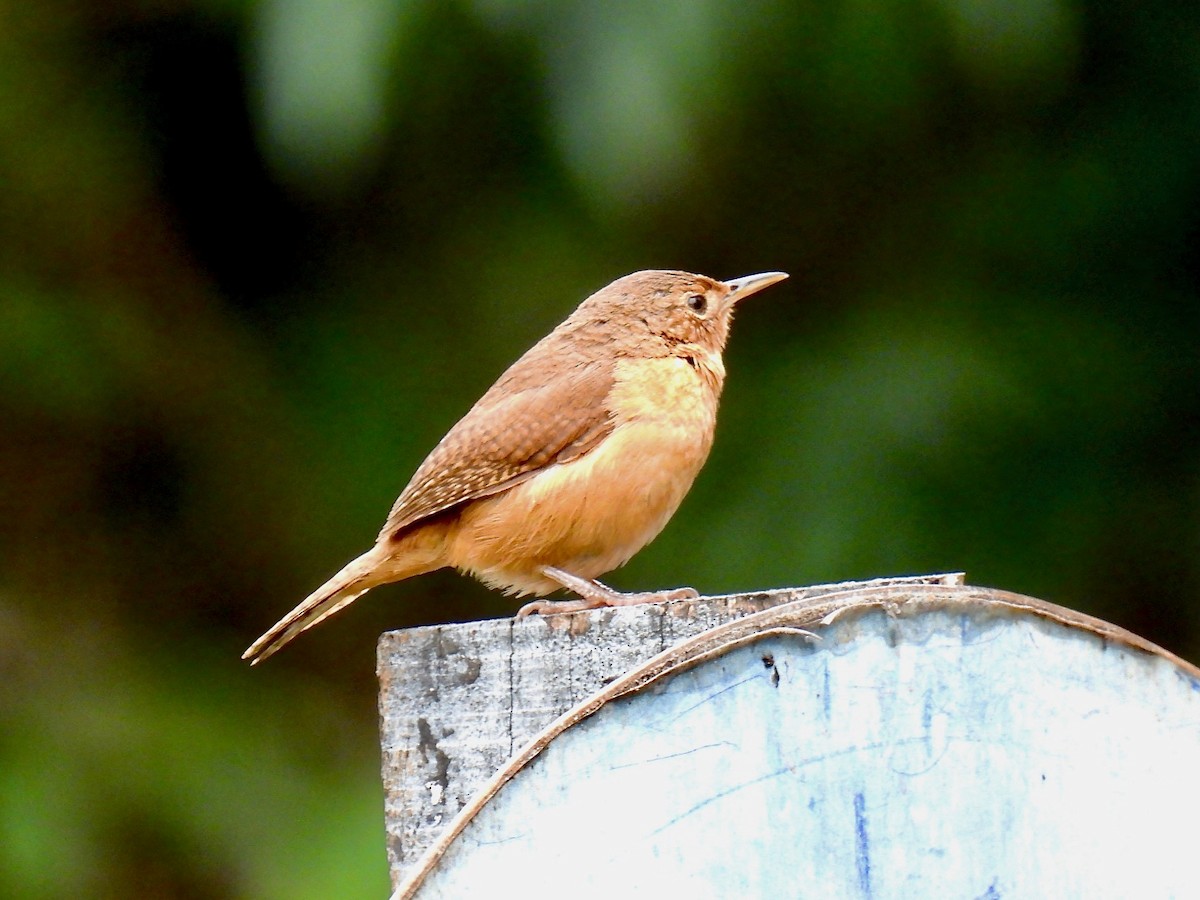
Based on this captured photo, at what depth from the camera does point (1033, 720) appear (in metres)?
1.93

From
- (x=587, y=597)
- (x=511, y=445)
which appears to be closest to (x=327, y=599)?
(x=511, y=445)

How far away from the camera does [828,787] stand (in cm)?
189

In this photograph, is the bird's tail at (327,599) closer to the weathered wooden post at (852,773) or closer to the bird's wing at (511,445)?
the bird's wing at (511,445)

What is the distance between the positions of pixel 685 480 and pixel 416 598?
2576mm

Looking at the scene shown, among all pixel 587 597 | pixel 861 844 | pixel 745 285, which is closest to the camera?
pixel 861 844

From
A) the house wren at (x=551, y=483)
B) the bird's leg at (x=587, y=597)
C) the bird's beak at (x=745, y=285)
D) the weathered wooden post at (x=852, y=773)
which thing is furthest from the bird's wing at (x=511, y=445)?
the weathered wooden post at (x=852, y=773)

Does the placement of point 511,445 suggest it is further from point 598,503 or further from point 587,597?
point 587,597

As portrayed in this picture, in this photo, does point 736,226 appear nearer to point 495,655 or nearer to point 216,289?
point 216,289

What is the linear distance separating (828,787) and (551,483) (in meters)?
1.51

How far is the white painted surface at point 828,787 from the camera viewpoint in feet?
6.15


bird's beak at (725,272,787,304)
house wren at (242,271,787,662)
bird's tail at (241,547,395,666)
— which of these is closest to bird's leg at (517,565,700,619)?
house wren at (242,271,787,662)

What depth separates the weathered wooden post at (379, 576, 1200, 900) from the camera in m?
1.88

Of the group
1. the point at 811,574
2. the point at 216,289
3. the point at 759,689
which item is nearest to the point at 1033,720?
the point at 759,689

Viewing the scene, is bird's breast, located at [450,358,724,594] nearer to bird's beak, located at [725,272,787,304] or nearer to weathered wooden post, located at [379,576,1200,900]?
bird's beak, located at [725,272,787,304]
